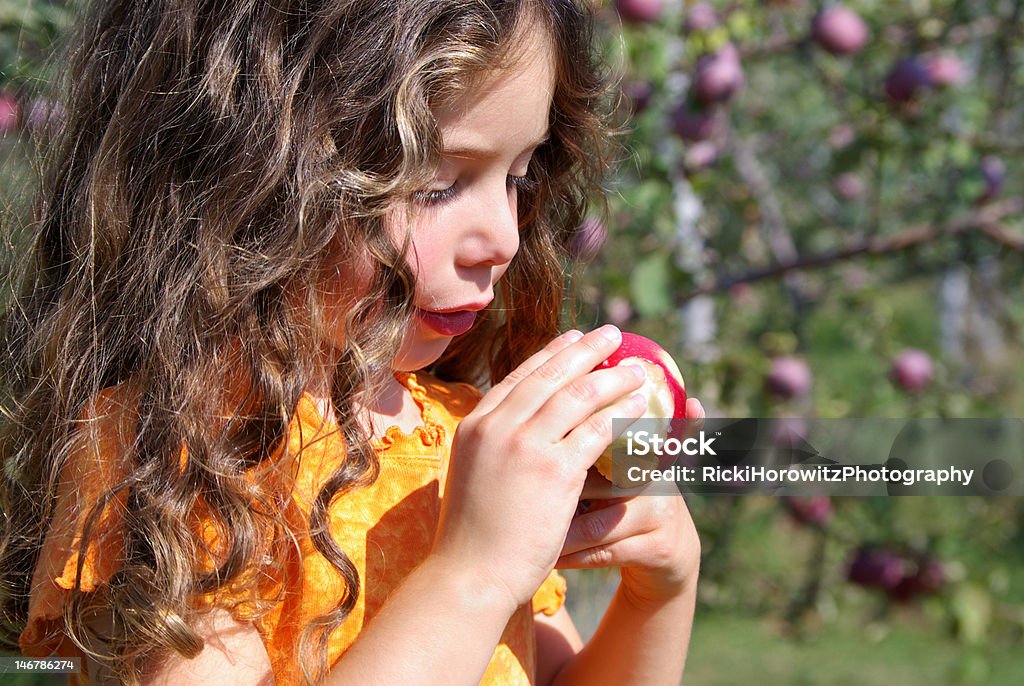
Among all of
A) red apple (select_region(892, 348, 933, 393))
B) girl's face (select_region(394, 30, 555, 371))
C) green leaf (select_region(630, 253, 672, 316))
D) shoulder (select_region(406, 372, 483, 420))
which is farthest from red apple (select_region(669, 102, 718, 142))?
girl's face (select_region(394, 30, 555, 371))

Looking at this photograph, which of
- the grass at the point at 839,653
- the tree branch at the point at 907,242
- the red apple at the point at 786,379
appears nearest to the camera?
the tree branch at the point at 907,242

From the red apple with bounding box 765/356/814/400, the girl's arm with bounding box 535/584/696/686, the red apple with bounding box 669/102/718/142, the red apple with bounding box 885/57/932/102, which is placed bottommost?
the red apple with bounding box 765/356/814/400

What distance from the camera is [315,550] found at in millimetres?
807

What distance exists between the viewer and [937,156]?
90.7 inches

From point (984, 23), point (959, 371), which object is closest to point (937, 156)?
point (984, 23)

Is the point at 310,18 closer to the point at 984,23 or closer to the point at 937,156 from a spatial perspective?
the point at 937,156

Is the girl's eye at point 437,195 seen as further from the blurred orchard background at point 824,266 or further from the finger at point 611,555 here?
the blurred orchard background at point 824,266

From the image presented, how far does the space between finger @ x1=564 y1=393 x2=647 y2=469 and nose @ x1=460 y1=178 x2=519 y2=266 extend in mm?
135

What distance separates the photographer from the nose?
2.65 feet

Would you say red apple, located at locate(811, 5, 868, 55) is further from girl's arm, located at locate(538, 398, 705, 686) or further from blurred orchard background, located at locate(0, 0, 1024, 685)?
girl's arm, located at locate(538, 398, 705, 686)

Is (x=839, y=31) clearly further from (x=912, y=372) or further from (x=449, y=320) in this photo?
(x=449, y=320)

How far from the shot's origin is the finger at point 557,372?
0.77m

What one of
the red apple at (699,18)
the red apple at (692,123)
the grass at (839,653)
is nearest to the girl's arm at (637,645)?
the red apple at (692,123)

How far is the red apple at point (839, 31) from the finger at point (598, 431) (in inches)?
68.9
